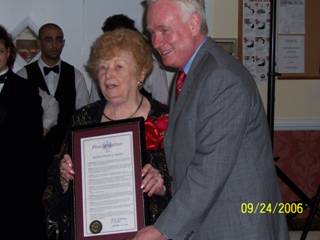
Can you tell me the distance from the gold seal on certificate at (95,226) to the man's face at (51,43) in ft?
8.03

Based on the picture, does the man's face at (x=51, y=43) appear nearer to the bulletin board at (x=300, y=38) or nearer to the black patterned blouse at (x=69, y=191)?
the bulletin board at (x=300, y=38)

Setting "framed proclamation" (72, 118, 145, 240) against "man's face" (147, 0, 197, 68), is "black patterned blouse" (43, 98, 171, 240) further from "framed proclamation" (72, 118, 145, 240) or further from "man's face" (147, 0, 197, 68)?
"man's face" (147, 0, 197, 68)

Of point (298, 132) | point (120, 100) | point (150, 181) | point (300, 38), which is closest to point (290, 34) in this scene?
point (300, 38)

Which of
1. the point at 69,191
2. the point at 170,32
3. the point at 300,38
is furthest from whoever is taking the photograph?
the point at 300,38

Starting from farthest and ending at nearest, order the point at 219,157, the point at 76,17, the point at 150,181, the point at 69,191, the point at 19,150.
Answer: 1. the point at 76,17
2. the point at 19,150
3. the point at 69,191
4. the point at 150,181
5. the point at 219,157

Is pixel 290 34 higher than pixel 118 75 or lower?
higher

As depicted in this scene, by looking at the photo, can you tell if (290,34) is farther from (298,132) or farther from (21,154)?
(21,154)

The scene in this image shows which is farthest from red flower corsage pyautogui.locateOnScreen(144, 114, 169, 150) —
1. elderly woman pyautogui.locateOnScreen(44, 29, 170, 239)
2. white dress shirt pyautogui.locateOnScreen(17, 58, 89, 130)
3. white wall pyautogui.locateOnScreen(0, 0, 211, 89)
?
white wall pyautogui.locateOnScreen(0, 0, 211, 89)

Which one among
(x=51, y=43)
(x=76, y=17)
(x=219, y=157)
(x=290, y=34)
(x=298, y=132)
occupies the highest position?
(x=76, y=17)

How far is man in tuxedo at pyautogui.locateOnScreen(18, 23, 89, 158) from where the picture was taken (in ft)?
13.1

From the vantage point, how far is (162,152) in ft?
6.59

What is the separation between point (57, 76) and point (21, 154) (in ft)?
3.07

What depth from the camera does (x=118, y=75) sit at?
1.99 metres

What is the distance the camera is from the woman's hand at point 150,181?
181cm
